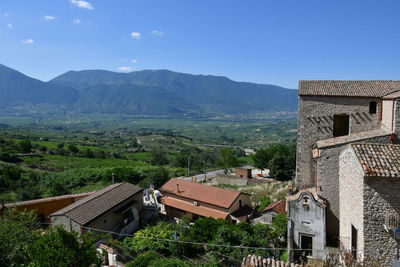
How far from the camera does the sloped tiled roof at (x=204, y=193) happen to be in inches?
934

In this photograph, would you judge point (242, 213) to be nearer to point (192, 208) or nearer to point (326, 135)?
point (192, 208)

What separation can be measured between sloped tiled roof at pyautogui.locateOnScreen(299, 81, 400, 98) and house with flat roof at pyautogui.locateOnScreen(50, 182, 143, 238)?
52.2ft

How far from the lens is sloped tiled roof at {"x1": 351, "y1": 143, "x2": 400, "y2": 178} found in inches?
364

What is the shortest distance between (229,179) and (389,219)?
110 ft

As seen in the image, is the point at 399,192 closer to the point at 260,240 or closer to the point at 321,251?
the point at 321,251

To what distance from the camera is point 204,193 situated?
83.7 feet

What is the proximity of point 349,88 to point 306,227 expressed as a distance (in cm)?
942

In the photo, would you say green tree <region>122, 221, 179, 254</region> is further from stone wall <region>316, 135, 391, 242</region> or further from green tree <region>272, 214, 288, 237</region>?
stone wall <region>316, 135, 391, 242</region>

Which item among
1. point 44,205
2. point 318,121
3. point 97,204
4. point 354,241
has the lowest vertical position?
point 44,205

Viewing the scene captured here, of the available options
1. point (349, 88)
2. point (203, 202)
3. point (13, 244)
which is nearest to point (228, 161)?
point (203, 202)

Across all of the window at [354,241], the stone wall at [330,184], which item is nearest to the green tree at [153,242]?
the stone wall at [330,184]

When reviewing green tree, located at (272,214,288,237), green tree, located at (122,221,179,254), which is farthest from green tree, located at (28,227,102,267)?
green tree, located at (272,214,288,237)

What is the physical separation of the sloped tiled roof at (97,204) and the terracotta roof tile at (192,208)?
12.1ft

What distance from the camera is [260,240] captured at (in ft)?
52.6
